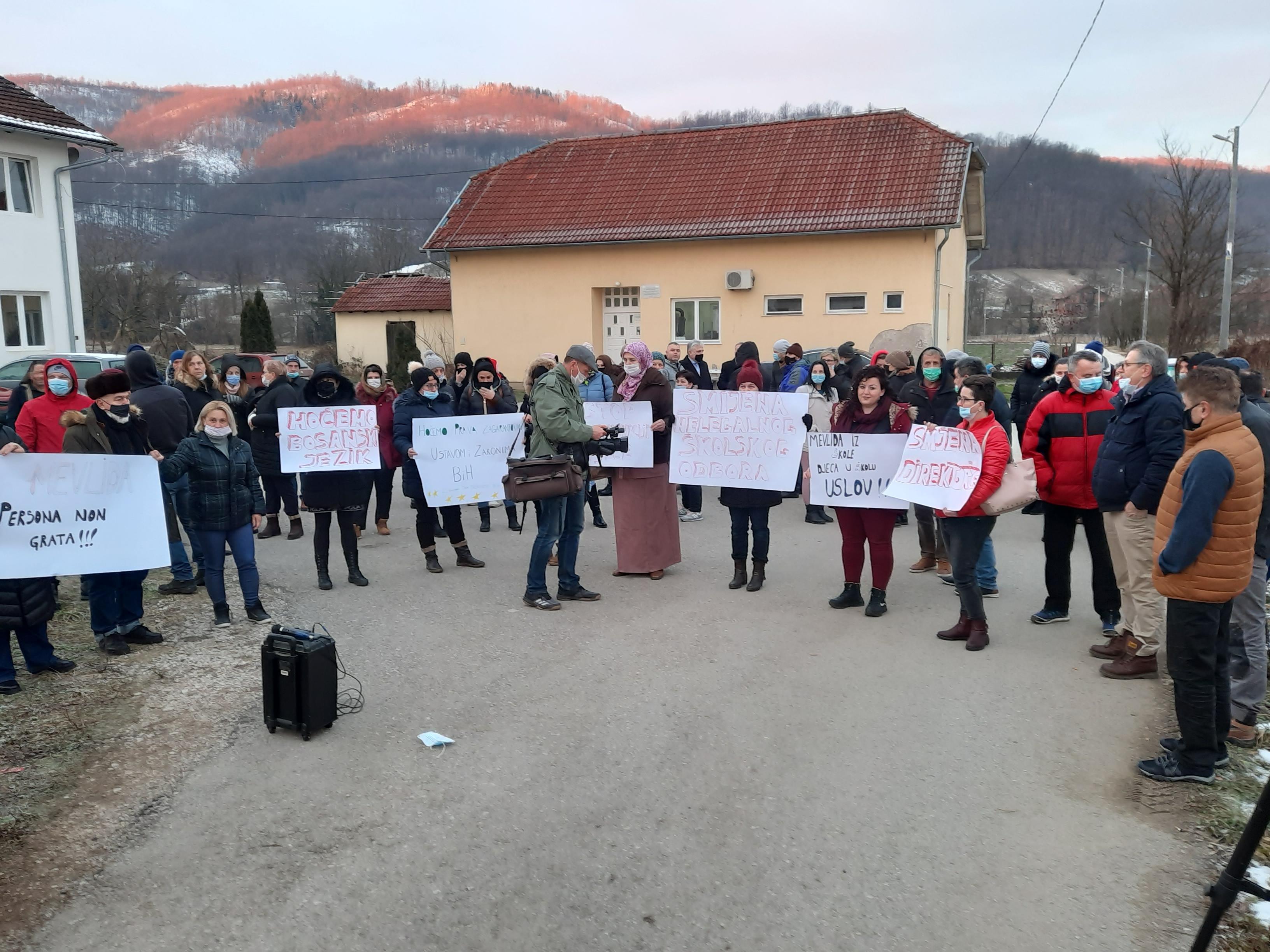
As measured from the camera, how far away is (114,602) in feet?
23.4

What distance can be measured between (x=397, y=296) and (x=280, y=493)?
3116 centimetres

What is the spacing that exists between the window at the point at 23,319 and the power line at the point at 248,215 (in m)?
45.4

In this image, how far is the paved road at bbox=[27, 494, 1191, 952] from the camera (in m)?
3.72

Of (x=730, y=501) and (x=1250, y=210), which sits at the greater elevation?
(x=1250, y=210)

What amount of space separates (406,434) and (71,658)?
3.53m

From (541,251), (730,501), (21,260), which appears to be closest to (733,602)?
(730,501)

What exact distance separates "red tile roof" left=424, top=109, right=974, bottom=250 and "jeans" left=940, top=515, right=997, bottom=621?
60.2ft

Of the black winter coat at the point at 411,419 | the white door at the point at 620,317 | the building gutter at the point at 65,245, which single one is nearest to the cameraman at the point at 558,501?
the black winter coat at the point at 411,419

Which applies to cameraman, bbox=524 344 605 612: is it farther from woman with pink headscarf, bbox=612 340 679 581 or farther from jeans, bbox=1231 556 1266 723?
jeans, bbox=1231 556 1266 723

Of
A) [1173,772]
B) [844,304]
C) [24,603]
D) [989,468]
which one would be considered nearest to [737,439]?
[989,468]

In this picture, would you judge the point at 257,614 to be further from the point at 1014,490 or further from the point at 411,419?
the point at 1014,490

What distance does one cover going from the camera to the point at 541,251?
2856 centimetres

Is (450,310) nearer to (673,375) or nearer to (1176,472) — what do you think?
(673,375)

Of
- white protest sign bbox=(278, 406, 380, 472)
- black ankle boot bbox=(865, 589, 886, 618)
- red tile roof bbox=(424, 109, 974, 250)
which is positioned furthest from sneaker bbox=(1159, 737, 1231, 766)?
red tile roof bbox=(424, 109, 974, 250)
